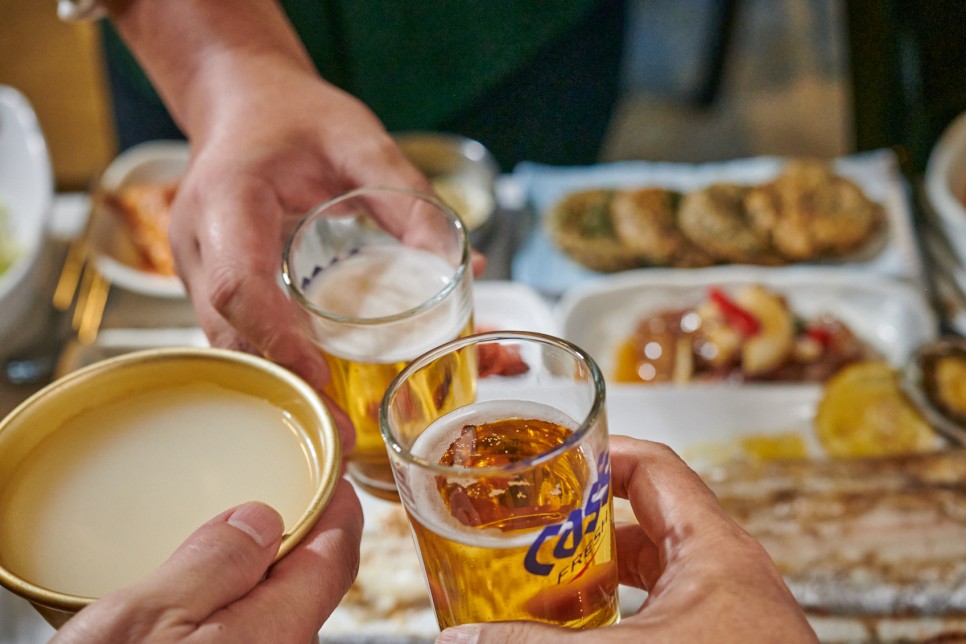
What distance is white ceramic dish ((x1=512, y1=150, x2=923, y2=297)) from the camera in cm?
265

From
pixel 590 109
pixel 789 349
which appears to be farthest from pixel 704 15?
pixel 789 349

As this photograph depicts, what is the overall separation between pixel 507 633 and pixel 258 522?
29 centimetres

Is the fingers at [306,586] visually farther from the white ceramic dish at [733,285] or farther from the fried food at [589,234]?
the fried food at [589,234]

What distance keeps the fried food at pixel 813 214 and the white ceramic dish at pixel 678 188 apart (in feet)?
0.19

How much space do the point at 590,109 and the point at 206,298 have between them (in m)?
1.88

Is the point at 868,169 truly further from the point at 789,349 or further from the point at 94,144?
the point at 94,144

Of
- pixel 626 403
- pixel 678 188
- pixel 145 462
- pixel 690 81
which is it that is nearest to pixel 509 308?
pixel 626 403

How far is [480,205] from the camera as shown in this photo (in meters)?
2.83

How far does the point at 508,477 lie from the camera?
857 mm

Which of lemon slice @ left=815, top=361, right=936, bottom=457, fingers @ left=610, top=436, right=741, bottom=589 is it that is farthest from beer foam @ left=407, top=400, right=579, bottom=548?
lemon slice @ left=815, top=361, right=936, bottom=457

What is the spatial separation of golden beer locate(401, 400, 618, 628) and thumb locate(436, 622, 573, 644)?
0.06 meters

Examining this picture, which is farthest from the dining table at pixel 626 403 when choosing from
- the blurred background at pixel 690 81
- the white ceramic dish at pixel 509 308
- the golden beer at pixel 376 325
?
the blurred background at pixel 690 81

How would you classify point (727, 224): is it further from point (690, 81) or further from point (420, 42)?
point (690, 81)

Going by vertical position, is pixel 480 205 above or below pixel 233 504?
below
